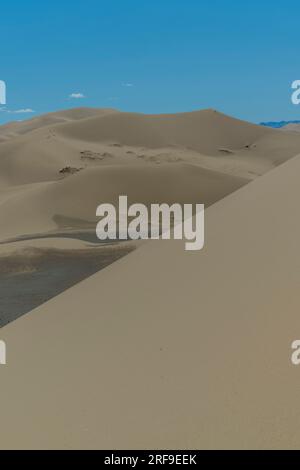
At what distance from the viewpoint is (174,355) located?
250 centimetres

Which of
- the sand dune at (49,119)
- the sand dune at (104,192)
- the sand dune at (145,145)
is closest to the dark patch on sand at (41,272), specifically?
the sand dune at (104,192)

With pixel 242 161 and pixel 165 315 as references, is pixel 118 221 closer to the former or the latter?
pixel 165 315

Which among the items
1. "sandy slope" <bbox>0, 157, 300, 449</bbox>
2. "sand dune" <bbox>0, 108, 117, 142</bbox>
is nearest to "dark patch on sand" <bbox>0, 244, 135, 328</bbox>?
"sandy slope" <bbox>0, 157, 300, 449</bbox>

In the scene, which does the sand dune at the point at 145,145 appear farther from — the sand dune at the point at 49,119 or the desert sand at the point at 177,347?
the sand dune at the point at 49,119

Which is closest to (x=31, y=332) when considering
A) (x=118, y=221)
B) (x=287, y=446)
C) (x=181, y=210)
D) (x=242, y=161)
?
(x=287, y=446)

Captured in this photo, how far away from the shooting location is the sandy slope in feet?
6.62

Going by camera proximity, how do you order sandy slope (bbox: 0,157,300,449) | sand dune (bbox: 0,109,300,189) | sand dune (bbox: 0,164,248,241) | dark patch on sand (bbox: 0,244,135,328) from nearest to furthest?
1. sandy slope (bbox: 0,157,300,449)
2. dark patch on sand (bbox: 0,244,135,328)
3. sand dune (bbox: 0,164,248,241)
4. sand dune (bbox: 0,109,300,189)

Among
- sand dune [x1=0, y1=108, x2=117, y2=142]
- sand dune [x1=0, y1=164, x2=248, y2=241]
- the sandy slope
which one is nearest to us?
A: the sandy slope

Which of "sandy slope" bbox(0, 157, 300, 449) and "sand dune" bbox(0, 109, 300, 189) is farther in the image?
"sand dune" bbox(0, 109, 300, 189)

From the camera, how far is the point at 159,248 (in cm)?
439

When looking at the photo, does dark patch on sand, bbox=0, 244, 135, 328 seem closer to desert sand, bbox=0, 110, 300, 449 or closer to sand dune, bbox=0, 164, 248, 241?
desert sand, bbox=0, 110, 300, 449

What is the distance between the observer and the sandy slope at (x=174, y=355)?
79.4 inches

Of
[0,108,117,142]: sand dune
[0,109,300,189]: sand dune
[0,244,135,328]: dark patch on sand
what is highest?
[0,108,117,142]: sand dune

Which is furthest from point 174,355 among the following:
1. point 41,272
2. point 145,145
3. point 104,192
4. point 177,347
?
point 145,145
